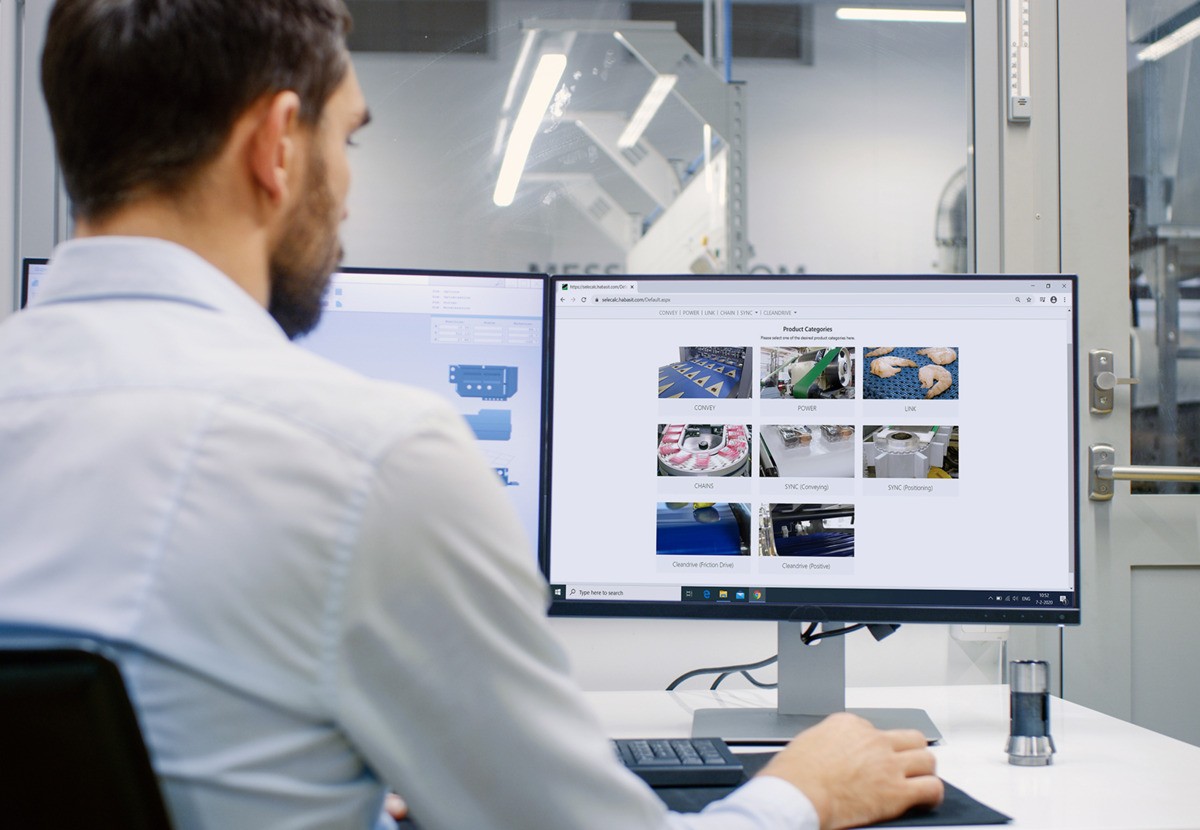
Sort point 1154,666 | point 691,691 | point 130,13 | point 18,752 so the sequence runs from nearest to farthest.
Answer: point 18,752
point 130,13
point 691,691
point 1154,666

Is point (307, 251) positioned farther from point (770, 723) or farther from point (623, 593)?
point (770, 723)

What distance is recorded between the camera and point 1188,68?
1636 millimetres

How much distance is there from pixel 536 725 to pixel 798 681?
2.30 feet

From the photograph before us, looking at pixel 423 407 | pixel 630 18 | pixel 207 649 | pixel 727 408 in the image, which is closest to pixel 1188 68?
pixel 630 18

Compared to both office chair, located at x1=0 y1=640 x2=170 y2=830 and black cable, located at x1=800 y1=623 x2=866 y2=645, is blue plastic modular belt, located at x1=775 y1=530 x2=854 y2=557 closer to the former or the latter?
black cable, located at x1=800 y1=623 x2=866 y2=645

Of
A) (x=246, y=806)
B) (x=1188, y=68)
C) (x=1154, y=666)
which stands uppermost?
(x=1188, y=68)

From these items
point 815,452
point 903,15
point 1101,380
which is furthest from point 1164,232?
point 815,452

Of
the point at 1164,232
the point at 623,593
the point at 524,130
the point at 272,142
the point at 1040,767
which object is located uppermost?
the point at 524,130

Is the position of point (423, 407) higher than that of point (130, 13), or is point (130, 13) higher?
point (130, 13)

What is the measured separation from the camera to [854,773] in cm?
72

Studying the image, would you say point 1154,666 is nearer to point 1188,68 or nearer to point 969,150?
point 969,150

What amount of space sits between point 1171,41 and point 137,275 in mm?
1807

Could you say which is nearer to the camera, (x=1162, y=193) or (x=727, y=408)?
(x=727, y=408)

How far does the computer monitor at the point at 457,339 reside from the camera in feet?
3.48
